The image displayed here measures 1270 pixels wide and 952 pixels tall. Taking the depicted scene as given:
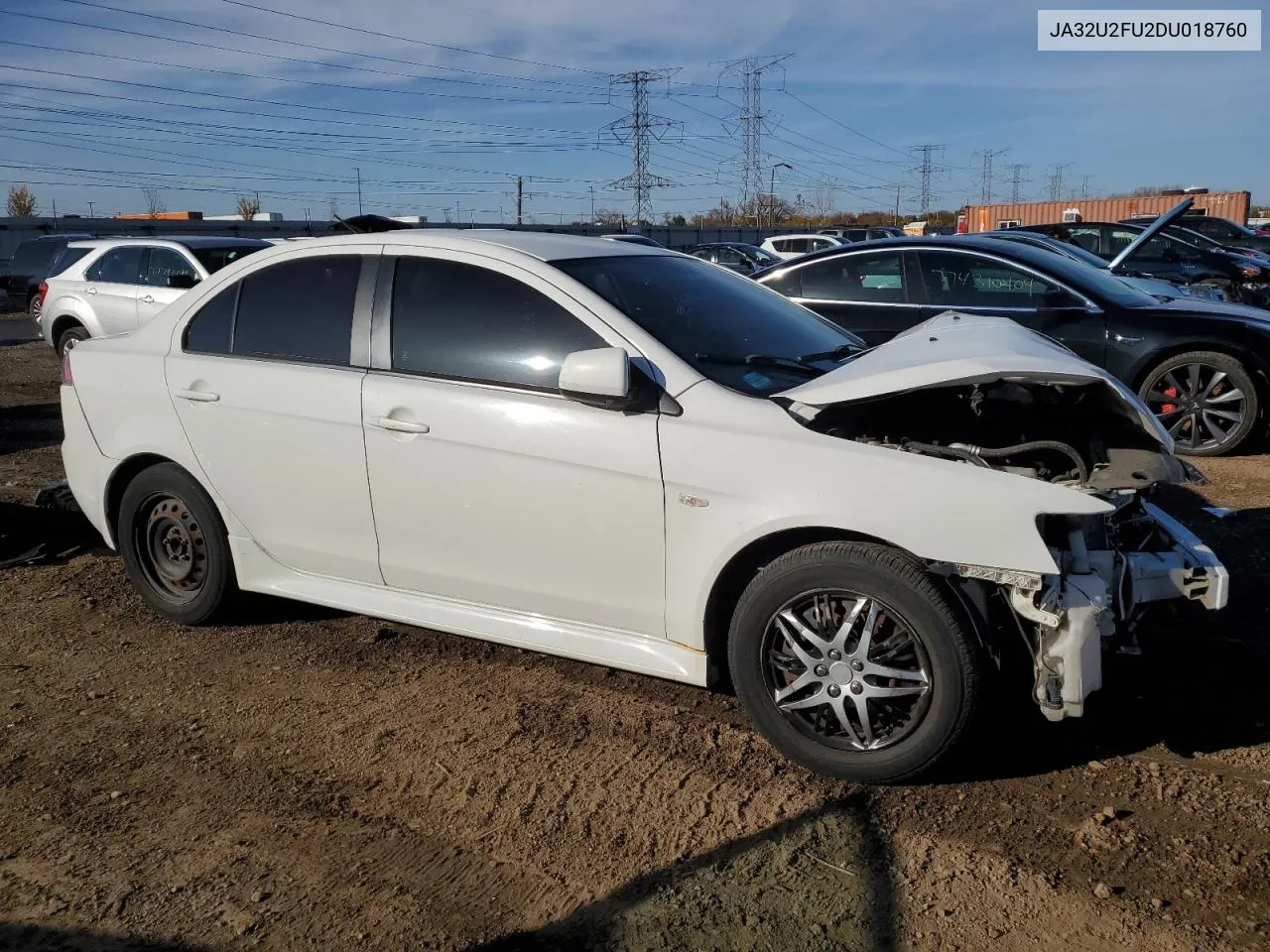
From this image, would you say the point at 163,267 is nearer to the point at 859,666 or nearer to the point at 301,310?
the point at 301,310

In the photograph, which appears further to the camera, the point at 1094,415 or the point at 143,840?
the point at 1094,415

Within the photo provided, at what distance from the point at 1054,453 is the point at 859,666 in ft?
3.55

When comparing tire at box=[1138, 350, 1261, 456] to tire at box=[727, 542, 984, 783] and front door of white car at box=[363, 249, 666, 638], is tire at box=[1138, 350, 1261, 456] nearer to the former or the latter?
tire at box=[727, 542, 984, 783]

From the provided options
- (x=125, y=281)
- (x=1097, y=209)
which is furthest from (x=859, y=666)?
(x=1097, y=209)

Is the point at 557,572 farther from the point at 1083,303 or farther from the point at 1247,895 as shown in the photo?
the point at 1083,303

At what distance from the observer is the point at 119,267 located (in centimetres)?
1262

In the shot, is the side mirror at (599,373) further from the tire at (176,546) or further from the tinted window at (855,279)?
the tinted window at (855,279)

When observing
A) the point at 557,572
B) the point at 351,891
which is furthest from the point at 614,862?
the point at 557,572

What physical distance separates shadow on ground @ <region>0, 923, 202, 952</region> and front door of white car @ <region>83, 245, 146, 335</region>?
35.1ft

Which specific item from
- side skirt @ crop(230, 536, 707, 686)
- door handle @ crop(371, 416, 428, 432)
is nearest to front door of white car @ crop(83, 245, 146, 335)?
side skirt @ crop(230, 536, 707, 686)

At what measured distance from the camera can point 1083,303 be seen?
770 centimetres

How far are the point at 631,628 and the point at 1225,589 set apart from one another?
1.96m

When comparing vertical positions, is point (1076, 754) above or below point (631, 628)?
below

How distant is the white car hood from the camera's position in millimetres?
3309
